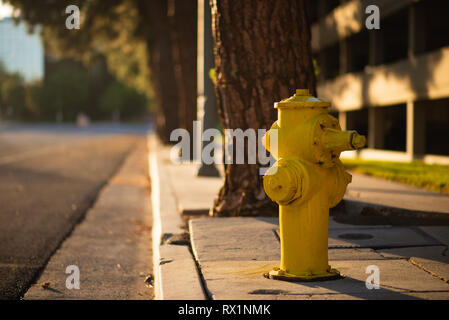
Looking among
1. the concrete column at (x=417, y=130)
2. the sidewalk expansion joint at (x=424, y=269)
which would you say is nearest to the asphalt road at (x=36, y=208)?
the sidewalk expansion joint at (x=424, y=269)

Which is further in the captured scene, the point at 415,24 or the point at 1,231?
the point at 415,24

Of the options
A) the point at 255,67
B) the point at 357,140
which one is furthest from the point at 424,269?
the point at 255,67

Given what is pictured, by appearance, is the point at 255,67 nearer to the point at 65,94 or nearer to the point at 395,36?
the point at 395,36

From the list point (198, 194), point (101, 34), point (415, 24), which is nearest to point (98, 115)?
point (101, 34)

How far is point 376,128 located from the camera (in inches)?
958

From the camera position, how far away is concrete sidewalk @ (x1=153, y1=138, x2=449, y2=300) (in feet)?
13.7

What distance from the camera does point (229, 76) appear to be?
7.52 m

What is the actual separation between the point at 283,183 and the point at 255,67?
135 inches

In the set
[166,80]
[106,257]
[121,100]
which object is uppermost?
[121,100]

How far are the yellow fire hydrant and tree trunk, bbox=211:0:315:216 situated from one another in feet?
9.97

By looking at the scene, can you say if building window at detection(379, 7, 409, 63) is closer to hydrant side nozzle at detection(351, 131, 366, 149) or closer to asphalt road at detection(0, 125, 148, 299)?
asphalt road at detection(0, 125, 148, 299)

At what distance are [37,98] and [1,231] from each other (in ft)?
335

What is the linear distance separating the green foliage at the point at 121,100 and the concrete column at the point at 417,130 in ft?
296
